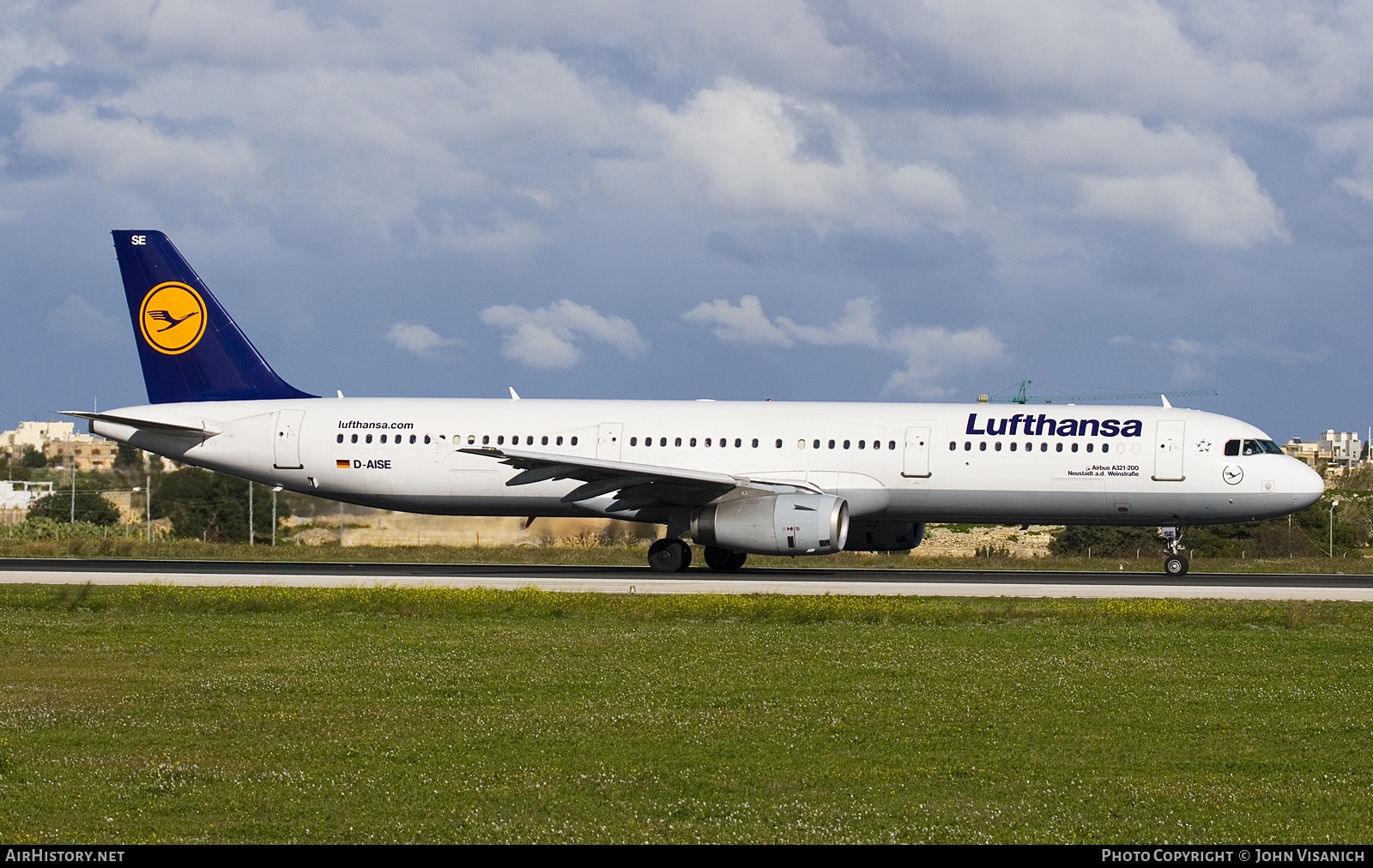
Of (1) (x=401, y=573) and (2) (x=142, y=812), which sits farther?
(1) (x=401, y=573)

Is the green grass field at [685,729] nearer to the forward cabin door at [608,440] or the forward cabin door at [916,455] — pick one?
the forward cabin door at [916,455]

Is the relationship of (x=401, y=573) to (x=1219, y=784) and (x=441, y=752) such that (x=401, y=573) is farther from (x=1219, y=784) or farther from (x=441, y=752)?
(x=1219, y=784)

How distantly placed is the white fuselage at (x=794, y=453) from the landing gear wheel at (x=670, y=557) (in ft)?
2.22

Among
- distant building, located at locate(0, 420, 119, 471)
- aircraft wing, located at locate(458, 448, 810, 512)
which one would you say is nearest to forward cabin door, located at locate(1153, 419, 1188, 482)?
aircraft wing, located at locate(458, 448, 810, 512)

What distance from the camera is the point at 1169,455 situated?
2717cm

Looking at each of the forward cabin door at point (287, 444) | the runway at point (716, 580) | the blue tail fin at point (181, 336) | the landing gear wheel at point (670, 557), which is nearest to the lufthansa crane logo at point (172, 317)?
the blue tail fin at point (181, 336)

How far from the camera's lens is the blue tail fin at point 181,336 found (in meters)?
31.4

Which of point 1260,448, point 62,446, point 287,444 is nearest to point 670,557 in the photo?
point 287,444

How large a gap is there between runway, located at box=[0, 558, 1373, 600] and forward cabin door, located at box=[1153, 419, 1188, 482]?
195cm

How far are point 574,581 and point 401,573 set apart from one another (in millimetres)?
4392

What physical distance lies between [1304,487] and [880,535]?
8.13 m

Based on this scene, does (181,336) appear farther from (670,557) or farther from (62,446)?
(62,446)

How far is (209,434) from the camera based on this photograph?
30.4 meters

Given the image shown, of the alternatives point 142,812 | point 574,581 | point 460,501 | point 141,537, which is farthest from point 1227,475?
point 141,537
